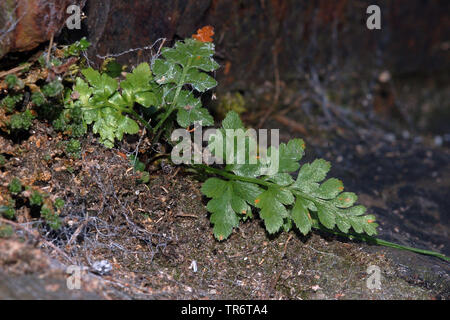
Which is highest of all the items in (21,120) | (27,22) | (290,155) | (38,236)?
(27,22)

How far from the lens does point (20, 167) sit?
2.31 metres

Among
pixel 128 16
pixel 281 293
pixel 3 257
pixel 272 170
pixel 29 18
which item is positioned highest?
pixel 128 16

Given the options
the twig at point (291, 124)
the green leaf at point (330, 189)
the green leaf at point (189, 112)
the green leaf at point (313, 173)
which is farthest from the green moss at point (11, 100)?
the twig at point (291, 124)

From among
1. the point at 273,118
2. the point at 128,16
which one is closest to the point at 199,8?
the point at 128,16

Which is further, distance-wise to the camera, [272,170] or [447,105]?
[447,105]

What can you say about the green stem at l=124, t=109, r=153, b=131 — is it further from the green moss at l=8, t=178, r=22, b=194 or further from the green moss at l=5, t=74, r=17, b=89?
the green moss at l=8, t=178, r=22, b=194

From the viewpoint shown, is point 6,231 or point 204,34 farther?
point 204,34

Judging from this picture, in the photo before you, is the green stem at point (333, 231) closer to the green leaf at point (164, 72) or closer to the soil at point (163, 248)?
the soil at point (163, 248)

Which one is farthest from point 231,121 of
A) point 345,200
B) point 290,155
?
point 345,200

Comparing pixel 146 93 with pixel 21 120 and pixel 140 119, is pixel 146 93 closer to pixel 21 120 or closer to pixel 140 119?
pixel 140 119

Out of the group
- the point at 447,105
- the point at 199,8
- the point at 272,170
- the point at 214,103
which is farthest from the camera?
the point at 447,105

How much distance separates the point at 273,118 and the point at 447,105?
2806mm

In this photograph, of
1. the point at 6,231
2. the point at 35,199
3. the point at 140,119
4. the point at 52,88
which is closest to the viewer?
the point at 6,231

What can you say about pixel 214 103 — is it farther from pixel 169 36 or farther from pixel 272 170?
pixel 272 170
